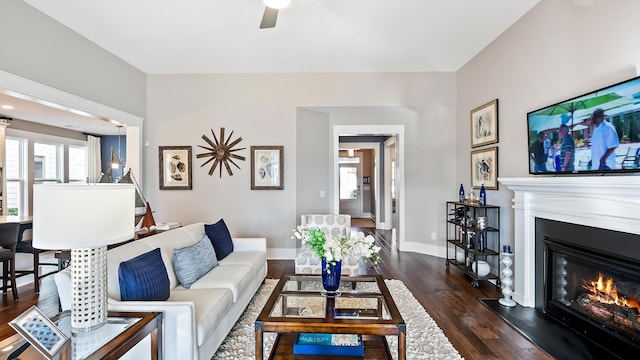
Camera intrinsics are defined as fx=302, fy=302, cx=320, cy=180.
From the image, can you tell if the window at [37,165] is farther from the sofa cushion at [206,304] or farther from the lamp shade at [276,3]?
the lamp shade at [276,3]

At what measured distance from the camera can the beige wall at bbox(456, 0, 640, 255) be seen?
2.25 m

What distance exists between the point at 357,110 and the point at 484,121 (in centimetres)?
194

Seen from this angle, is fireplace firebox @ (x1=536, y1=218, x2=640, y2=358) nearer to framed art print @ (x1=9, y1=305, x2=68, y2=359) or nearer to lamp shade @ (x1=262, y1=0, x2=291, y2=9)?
lamp shade @ (x1=262, y1=0, x2=291, y2=9)

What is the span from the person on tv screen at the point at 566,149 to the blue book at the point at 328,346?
227 cm

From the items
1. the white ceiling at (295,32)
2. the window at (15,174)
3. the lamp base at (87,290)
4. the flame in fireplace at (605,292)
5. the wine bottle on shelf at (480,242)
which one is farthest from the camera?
the window at (15,174)

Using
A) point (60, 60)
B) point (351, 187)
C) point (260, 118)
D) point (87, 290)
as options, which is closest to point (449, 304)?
point (87, 290)

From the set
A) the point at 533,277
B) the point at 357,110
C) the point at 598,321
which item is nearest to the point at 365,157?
the point at 357,110

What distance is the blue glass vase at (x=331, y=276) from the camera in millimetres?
2201

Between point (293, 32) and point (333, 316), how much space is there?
307 cm

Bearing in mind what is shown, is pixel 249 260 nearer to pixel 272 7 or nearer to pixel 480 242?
pixel 272 7

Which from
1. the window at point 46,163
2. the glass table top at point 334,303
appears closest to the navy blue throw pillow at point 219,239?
the glass table top at point 334,303

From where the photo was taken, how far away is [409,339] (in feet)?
7.98

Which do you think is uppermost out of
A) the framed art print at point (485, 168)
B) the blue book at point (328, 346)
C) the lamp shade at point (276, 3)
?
the lamp shade at point (276, 3)

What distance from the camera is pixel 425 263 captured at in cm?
461
